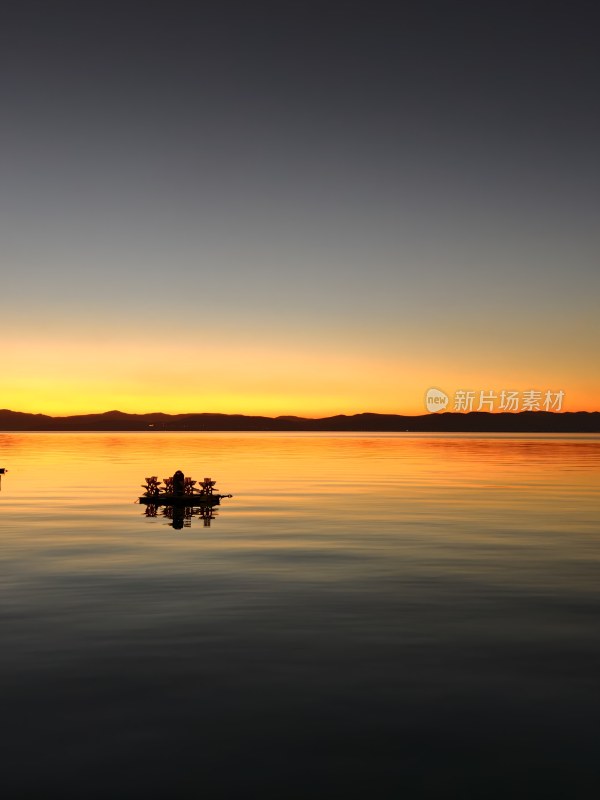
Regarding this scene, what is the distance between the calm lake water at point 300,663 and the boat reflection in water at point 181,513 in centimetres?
524

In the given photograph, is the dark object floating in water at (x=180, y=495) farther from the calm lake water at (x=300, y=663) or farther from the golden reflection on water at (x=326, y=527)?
the calm lake water at (x=300, y=663)

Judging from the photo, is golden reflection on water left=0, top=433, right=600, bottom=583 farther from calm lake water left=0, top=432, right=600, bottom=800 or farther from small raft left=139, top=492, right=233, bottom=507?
small raft left=139, top=492, right=233, bottom=507

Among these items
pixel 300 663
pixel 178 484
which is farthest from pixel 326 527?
pixel 300 663

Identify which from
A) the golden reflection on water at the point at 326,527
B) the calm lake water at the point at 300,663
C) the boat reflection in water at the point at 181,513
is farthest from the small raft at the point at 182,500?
the calm lake water at the point at 300,663

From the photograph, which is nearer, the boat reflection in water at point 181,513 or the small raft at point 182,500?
the boat reflection in water at point 181,513

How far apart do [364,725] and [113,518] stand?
3834 cm

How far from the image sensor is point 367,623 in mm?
23844

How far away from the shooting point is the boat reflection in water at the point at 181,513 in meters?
50.9

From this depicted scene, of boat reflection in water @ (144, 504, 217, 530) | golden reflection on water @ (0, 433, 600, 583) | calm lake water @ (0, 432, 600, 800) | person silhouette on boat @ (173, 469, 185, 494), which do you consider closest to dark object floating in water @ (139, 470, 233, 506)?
person silhouette on boat @ (173, 469, 185, 494)

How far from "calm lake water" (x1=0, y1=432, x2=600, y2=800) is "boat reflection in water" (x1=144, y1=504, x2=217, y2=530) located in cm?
524

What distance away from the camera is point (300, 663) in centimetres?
1973

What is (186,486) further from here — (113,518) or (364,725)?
(364,725)

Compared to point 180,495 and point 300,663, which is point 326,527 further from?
point 300,663

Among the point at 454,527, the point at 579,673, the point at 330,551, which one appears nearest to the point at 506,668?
the point at 579,673
